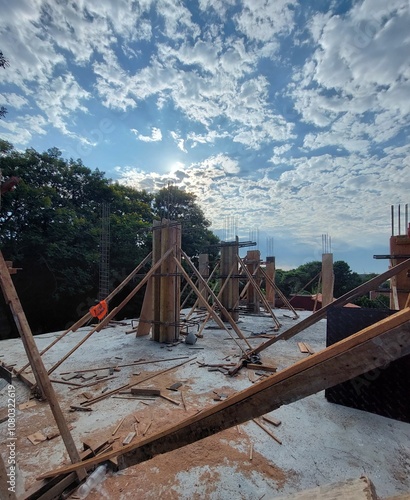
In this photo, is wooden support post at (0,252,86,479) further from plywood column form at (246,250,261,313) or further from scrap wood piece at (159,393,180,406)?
plywood column form at (246,250,261,313)

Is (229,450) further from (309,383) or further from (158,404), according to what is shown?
(309,383)

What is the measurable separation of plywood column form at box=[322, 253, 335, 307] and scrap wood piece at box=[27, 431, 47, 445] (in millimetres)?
10747

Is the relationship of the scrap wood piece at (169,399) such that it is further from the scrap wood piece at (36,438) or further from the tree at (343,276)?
the tree at (343,276)

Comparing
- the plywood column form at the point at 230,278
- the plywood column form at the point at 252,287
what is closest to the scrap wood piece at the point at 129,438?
the plywood column form at the point at 230,278

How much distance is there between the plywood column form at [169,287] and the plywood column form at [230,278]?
3.10 meters

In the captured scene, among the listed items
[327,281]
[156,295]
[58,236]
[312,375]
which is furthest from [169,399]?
[58,236]

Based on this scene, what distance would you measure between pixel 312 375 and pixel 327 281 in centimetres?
1119

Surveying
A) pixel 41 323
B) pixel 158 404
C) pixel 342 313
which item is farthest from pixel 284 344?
pixel 41 323

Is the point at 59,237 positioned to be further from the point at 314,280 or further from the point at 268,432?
the point at 314,280

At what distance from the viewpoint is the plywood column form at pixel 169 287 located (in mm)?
7180

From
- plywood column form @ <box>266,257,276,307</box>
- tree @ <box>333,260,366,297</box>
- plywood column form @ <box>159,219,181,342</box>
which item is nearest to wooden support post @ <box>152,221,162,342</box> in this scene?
plywood column form @ <box>159,219,181,342</box>

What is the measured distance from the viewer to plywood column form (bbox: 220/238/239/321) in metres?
9.98

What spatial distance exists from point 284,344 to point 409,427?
399 cm

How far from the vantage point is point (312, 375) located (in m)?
1.08
